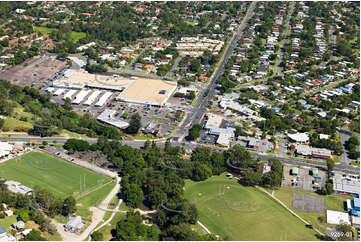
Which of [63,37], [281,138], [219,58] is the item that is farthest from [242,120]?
[63,37]

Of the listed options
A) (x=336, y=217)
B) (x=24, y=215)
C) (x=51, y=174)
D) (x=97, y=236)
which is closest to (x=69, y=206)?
(x=24, y=215)

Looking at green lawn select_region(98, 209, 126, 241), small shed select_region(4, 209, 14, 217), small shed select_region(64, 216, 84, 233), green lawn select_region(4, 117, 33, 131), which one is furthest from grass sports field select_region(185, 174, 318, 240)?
green lawn select_region(4, 117, 33, 131)

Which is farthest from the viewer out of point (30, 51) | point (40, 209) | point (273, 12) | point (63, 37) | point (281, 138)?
point (273, 12)

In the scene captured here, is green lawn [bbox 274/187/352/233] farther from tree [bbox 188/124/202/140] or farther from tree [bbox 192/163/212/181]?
tree [bbox 188/124/202/140]

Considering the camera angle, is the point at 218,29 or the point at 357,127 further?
the point at 218,29

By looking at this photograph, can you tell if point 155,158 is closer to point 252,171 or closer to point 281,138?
point 252,171

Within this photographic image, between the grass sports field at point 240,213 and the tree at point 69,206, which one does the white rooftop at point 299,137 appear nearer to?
the grass sports field at point 240,213

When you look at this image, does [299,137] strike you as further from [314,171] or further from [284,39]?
[284,39]
